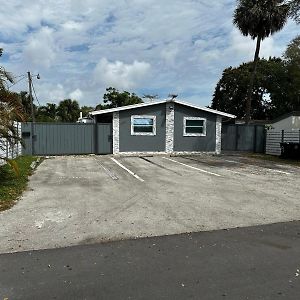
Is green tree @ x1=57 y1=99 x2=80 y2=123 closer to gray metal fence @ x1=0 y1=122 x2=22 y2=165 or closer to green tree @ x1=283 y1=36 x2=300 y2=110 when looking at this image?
green tree @ x1=283 y1=36 x2=300 y2=110

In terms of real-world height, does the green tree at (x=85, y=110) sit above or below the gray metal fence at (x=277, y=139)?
above

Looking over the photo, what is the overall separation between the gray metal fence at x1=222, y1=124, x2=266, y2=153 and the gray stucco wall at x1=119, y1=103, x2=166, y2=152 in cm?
569

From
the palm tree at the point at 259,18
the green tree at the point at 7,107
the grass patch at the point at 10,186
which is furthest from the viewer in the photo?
the palm tree at the point at 259,18

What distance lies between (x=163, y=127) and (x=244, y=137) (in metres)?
6.89

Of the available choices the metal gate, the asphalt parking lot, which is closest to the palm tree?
the metal gate

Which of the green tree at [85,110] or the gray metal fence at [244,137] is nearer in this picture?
the gray metal fence at [244,137]

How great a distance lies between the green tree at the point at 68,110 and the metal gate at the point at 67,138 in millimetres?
33382

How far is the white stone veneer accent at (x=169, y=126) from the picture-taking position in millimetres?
22344

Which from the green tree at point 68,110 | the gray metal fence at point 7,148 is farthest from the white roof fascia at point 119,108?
the green tree at point 68,110

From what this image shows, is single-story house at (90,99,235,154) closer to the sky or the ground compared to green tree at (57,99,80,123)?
closer to the ground

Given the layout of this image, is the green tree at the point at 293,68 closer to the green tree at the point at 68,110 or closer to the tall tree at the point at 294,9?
the tall tree at the point at 294,9

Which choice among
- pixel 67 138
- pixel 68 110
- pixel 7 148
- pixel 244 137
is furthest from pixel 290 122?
pixel 68 110

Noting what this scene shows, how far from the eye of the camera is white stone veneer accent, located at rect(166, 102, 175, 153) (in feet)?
73.3

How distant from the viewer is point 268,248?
203 inches
